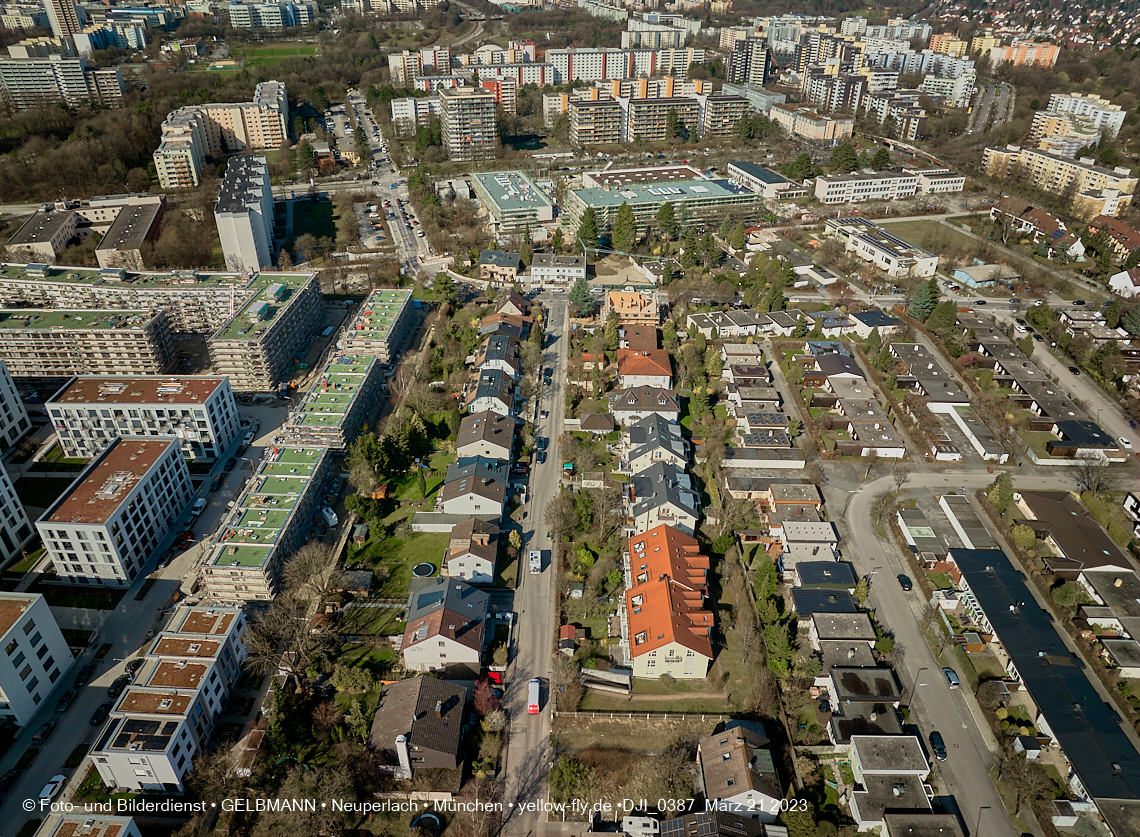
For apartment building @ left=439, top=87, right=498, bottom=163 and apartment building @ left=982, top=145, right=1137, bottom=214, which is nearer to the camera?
apartment building @ left=982, top=145, right=1137, bottom=214

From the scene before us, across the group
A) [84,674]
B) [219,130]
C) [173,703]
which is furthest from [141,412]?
[219,130]

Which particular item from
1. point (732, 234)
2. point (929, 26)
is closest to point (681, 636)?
point (732, 234)

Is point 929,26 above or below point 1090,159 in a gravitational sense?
above

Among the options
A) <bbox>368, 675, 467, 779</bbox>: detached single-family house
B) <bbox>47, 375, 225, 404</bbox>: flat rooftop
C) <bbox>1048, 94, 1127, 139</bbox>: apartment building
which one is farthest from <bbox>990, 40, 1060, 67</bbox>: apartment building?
<bbox>368, 675, 467, 779</bbox>: detached single-family house

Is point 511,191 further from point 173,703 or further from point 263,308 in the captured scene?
point 173,703

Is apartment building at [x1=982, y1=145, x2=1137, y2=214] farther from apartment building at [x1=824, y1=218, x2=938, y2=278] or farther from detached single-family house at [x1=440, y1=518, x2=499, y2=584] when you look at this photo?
detached single-family house at [x1=440, y1=518, x2=499, y2=584]

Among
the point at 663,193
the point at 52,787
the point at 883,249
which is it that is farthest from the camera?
the point at 663,193

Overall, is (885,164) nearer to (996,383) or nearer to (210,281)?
(996,383)
